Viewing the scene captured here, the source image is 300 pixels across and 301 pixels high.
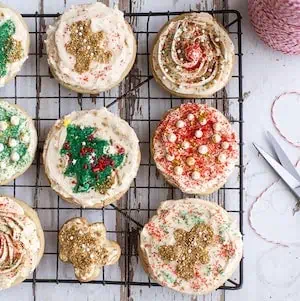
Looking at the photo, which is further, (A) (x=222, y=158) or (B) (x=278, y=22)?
(A) (x=222, y=158)

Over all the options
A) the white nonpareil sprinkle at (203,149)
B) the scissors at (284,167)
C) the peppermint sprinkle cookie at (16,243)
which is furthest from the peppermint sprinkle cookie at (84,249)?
the scissors at (284,167)

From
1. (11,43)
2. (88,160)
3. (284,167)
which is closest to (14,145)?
(88,160)

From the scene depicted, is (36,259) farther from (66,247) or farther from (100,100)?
(100,100)

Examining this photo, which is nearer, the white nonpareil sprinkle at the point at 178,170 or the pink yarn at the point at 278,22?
the pink yarn at the point at 278,22

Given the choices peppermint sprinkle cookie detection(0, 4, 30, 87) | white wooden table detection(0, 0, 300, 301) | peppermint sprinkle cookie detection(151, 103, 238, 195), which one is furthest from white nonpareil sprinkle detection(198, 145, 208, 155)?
peppermint sprinkle cookie detection(0, 4, 30, 87)

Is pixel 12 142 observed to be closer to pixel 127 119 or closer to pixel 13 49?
pixel 13 49

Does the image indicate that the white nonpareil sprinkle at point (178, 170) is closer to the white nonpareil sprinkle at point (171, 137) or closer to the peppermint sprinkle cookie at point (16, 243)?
the white nonpareil sprinkle at point (171, 137)
